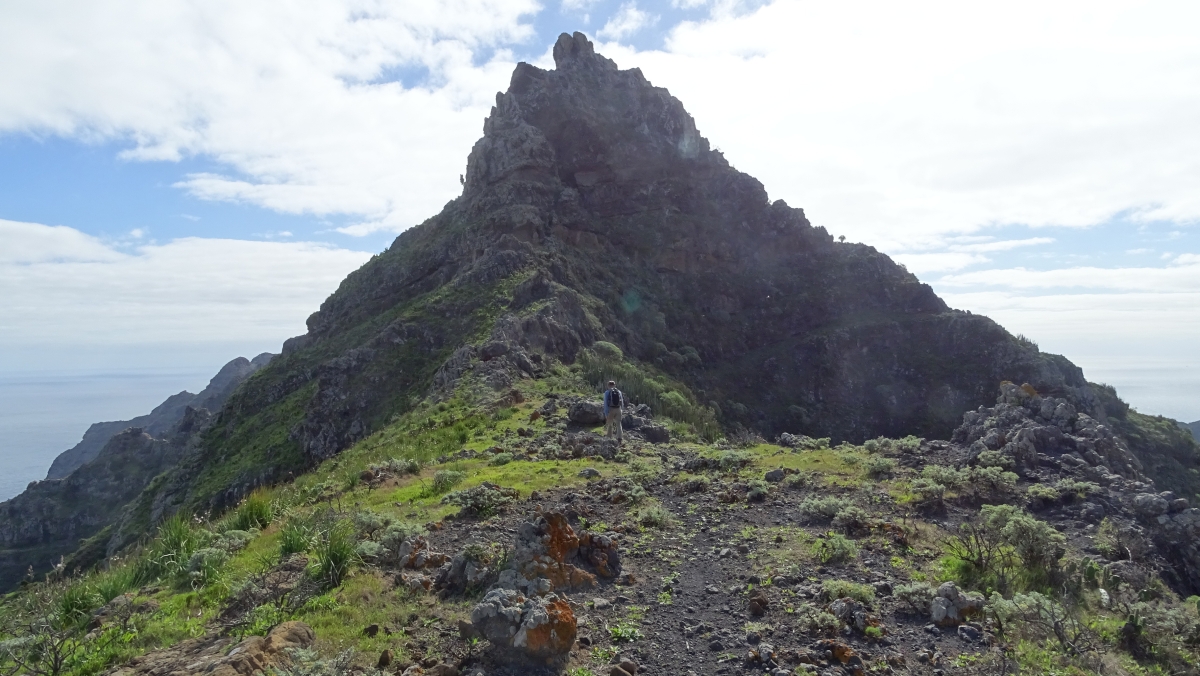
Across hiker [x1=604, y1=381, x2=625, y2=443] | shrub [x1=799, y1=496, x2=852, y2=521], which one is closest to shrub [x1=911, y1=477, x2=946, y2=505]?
shrub [x1=799, y1=496, x2=852, y2=521]

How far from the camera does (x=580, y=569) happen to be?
8133 mm

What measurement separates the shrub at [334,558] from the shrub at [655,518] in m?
4.50

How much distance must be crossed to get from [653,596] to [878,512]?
19.0 feet

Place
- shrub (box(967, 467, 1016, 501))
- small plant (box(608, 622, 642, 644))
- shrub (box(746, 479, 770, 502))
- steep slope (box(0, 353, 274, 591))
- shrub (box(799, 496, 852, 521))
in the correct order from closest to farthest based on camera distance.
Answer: small plant (box(608, 622, 642, 644))
shrub (box(799, 496, 852, 521))
shrub (box(746, 479, 770, 502))
shrub (box(967, 467, 1016, 501))
steep slope (box(0, 353, 274, 591))

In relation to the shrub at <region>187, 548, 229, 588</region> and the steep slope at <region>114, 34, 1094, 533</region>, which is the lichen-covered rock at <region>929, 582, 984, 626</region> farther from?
the steep slope at <region>114, 34, 1094, 533</region>

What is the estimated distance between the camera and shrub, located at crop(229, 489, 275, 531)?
39.3 feet

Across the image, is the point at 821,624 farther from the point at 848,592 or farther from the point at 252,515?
the point at 252,515

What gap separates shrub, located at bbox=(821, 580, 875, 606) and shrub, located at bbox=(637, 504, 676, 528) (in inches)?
137

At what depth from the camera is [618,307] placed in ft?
160

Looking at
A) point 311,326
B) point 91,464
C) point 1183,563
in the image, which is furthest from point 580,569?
point 91,464

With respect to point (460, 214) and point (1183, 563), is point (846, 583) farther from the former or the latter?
point (460, 214)

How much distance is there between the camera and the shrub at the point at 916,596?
7258mm

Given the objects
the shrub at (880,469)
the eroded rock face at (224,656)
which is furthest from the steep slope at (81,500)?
the shrub at (880,469)

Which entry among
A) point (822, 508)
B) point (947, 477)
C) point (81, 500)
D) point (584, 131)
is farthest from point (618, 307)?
point (81, 500)
